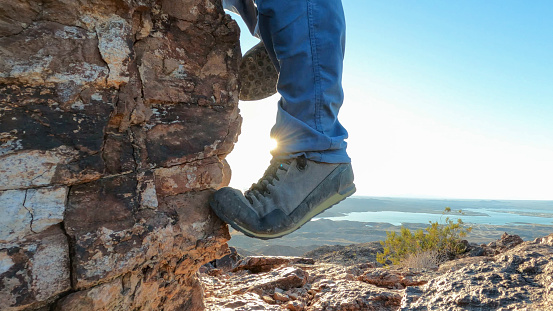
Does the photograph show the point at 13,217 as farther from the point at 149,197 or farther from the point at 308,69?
the point at 308,69

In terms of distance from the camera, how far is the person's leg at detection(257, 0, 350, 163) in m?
1.57

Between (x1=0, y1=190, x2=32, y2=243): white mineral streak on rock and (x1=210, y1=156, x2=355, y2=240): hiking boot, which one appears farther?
(x1=210, y1=156, x2=355, y2=240): hiking boot

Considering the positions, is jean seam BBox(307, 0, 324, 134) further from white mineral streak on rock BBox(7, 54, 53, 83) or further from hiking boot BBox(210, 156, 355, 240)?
white mineral streak on rock BBox(7, 54, 53, 83)

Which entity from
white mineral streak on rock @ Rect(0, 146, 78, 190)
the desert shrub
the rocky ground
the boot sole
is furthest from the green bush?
white mineral streak on rock @ Rect(0, 146, 78, 190)

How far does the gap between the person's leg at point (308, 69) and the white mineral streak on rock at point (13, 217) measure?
109 cm

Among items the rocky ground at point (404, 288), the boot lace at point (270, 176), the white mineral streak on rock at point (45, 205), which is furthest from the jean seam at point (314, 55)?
the white mineral streak on rock at point (45, 205)

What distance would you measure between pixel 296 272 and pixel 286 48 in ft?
7.11

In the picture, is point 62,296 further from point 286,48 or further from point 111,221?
point 286,48

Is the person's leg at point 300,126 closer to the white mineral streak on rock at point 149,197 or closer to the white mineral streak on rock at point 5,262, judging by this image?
the white mineral streak on rock at point 149,197

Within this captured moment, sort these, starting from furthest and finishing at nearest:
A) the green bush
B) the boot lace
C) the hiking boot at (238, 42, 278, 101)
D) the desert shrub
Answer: the green bush → the desert shrub → the hiking boot at (238, 42, 278, 101) → the boot lace

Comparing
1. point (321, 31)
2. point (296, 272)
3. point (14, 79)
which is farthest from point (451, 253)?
point (14, 79)

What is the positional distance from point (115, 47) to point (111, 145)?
402 mm

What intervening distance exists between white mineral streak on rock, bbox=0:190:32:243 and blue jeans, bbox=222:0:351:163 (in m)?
1.09

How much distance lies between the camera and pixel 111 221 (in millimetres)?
1325
